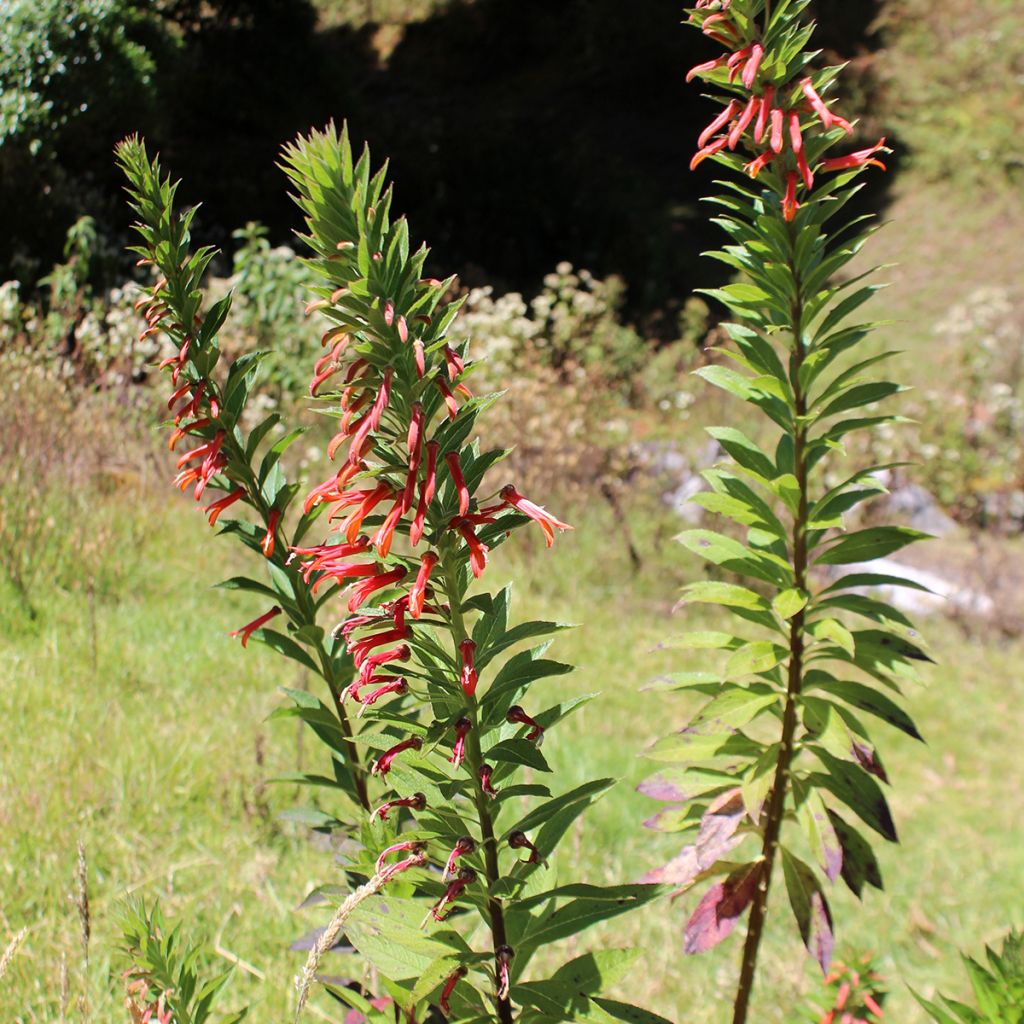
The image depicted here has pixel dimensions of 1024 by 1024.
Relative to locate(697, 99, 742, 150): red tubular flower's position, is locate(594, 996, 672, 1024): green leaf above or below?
below

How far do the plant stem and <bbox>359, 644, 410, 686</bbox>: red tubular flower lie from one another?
0.05m

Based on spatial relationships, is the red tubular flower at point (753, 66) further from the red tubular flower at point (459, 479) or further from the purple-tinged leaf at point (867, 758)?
the purple-tinged leaf at point (867, 758)

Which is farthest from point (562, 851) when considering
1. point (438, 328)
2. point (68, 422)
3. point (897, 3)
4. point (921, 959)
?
point (897, 3)

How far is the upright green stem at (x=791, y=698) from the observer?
1279mm

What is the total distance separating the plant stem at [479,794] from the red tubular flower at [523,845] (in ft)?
0.07

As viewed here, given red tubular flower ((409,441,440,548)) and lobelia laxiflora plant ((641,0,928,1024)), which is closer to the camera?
red tubular flower ((409,441,440,548))

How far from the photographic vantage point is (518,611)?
171 inches

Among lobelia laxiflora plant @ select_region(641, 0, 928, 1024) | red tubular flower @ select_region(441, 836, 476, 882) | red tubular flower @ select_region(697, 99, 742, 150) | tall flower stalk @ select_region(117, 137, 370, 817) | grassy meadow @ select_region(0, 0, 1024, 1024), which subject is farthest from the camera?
grassy meadow @ select_region(0, 0, 1024, 1024)

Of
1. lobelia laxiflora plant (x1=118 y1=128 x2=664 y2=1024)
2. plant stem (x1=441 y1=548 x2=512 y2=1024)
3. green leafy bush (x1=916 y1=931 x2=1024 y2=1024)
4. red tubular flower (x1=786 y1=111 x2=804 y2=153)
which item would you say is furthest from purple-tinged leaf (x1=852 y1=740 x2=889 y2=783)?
red tubular flower (x1=786 y1=111 x2=804 y2=153)

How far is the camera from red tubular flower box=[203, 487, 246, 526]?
1059 millimetres

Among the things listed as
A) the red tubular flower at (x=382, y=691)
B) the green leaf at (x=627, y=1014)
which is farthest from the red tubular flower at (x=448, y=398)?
the green leaf at (x=627, y=1014)

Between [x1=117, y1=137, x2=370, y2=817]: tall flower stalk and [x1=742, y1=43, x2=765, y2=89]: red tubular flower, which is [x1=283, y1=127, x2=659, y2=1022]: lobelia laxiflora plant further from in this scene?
[x1=742, y1=43, x2=765, y2=89]: red tubular flower

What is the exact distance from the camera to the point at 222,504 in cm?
108

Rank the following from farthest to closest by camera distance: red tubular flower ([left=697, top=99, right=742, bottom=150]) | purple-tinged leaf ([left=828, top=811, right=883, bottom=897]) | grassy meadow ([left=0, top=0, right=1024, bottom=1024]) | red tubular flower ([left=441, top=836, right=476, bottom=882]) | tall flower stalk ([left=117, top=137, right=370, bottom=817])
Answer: grassy meadow ([left=0, top=0, right=1024, bottom=1024])
purple-tinged leaf ([left=828, top=811, right=883, bottom=897])
red tubular flower ([left=697, top=99, right=742, bottom=150])
tall flower stalk ([left=117, top=137, right=370, bottom=817])
red tubular flower ([left=441, top=836, right=476, bottom=882])
